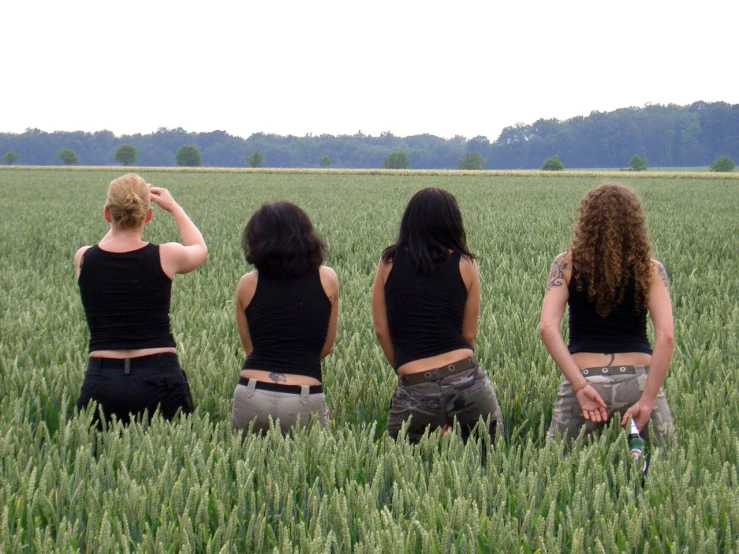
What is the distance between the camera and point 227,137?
6683 inches

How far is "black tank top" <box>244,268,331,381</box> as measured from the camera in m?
3.53

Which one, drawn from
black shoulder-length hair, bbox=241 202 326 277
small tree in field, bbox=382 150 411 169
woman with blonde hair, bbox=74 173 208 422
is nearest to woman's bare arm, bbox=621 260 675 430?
black shoulder-length hair, bbox=241 202 326 277

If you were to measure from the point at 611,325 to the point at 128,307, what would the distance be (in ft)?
6.86

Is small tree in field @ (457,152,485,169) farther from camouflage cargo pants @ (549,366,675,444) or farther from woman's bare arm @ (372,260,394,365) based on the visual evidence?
camouflage cargo pants @ (549,366,675,444)

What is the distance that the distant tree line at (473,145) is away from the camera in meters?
134

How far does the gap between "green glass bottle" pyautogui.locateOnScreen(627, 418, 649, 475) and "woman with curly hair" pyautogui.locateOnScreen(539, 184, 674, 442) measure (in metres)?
0.09

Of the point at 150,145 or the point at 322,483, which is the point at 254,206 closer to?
the point at 322,483

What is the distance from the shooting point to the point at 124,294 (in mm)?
3576

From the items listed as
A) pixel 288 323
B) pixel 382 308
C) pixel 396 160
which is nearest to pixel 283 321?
pixel 288 323

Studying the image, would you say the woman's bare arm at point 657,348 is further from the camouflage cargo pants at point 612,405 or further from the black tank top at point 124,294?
the black tank top at point 124,294

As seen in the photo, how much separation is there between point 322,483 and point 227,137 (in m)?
172

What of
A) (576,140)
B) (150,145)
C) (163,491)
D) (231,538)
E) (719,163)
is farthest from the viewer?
(150,145)

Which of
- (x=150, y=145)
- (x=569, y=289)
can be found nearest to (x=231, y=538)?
(x=569, y=289)

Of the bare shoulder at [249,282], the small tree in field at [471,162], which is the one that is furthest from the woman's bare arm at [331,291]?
the small tree in field at [471,162]
